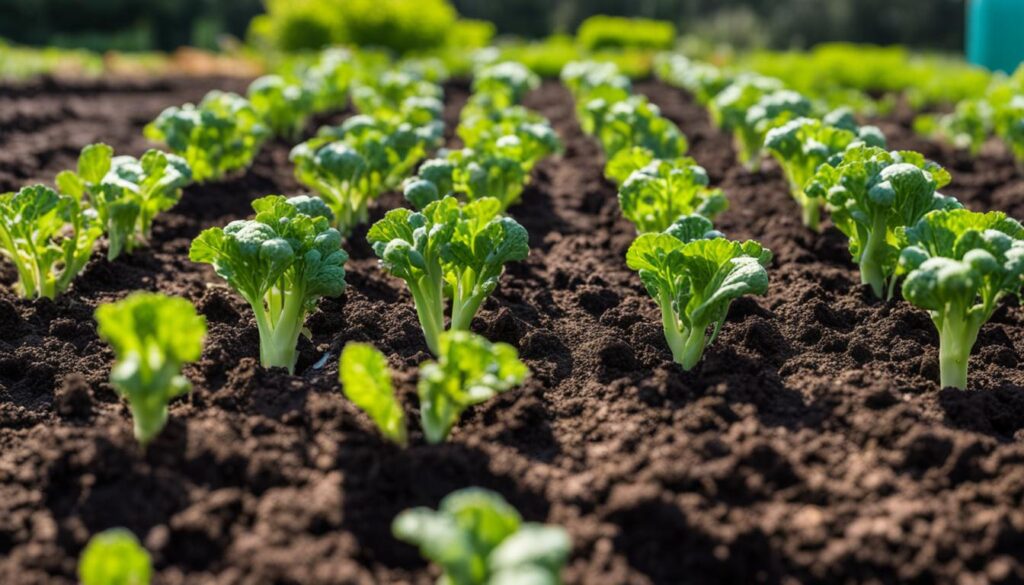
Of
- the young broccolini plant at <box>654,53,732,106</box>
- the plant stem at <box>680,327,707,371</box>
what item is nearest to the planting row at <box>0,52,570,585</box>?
the plant stem at <box>680,327,707,371</box>

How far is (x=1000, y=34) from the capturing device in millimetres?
16500

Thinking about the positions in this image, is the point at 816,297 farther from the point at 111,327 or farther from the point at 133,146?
the point at 133,146

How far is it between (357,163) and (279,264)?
2.05 m

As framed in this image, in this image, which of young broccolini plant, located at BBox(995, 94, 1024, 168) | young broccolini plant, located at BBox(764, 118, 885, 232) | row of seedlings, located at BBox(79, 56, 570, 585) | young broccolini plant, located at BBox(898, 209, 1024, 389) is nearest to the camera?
row of seedlings, located at BBox(79, 56, 570, 585)

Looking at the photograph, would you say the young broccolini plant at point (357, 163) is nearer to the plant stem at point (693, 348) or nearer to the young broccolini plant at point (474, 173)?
the young broccolini plant at point (474, 173)

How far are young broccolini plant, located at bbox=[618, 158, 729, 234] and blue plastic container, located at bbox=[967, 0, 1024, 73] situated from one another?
1314cm

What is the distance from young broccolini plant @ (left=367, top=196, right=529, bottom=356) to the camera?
13.6 ft

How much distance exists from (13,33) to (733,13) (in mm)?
23368

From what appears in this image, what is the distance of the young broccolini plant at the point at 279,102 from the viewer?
28.0 ft

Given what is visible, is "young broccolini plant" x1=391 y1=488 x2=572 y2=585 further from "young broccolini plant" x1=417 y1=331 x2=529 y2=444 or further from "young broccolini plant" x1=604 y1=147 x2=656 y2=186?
"young broccolini plant" x1=604 y1=147 x2=656 y2=186

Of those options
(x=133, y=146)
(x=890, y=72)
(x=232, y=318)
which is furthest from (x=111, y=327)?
(x=890, y=72)

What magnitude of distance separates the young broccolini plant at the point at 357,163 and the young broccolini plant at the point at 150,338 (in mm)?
2782

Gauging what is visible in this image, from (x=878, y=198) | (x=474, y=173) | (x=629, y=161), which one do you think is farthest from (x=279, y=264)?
(x=629, y=161)

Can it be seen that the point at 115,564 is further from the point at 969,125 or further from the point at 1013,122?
the point at 969,125
